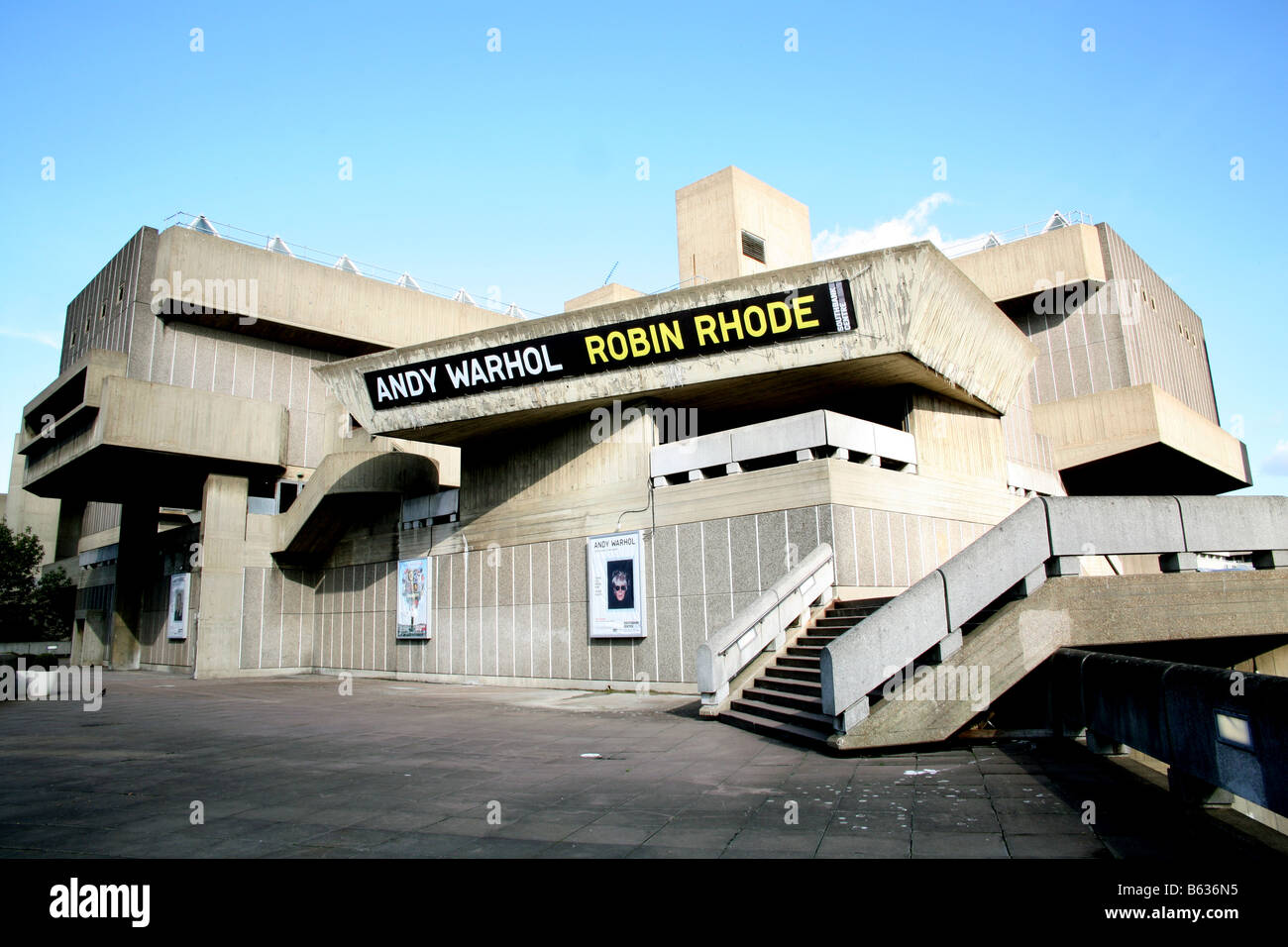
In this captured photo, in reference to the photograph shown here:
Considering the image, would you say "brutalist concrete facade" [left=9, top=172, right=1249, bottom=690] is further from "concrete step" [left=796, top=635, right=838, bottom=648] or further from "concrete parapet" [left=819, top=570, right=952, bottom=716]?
"concrete parapet" [left=819, top=570, right=952, bottom=716]

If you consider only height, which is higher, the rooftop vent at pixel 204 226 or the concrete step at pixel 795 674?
the rooftop vent at pixel 204 226

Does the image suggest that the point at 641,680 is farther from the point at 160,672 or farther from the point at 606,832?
the point at 160,672

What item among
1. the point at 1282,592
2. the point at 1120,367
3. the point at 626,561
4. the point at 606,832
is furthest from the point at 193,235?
the point at 1120,367

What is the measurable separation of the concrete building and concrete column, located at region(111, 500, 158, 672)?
0.14 metres

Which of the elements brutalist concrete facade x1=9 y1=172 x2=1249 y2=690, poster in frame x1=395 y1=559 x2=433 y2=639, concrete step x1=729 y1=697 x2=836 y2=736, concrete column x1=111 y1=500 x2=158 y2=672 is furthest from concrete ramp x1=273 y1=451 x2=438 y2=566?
concrete step x1=729 y1=697 x2=836 y2=736

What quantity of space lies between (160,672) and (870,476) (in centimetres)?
3043

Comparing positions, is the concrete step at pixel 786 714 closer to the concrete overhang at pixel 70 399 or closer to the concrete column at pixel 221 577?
the concrete column at pixel 221 577

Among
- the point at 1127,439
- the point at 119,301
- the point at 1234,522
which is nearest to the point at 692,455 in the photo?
the point at 1234,522

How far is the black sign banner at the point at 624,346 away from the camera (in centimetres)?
1634

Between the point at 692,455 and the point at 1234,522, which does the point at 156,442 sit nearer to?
the point at 692,455

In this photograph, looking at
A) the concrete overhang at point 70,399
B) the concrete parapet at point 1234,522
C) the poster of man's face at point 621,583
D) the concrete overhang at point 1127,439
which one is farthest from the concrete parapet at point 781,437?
the concrete overhang at point 70,399

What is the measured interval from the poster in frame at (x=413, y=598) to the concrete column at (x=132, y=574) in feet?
54.5

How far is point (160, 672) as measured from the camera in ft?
106

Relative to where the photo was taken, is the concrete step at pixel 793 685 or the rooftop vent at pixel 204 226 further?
the rooftop vent at pixel 204 226
